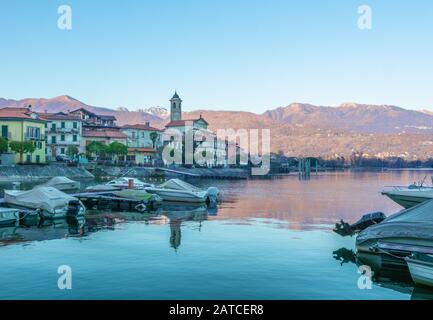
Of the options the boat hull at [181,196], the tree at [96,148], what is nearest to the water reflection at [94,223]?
the boat hull at [181,196]

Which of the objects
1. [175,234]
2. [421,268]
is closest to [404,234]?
[421,268]

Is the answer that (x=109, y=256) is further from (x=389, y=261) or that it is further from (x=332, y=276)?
(x=389, y=261)

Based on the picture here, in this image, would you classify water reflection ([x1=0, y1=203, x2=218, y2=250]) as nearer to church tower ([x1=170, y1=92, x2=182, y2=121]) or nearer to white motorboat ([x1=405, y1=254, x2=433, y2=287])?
white motorboat ([x1=405, y1=254, x2=433, y2=287])

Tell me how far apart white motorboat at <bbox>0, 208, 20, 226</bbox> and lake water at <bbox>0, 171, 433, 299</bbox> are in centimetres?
133

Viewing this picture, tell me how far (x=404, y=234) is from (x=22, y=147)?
3005 inches

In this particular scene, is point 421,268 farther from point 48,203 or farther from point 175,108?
point 175,108

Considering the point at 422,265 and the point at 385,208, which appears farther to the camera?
the point at 385,208

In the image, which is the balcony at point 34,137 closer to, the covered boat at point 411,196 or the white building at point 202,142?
the white building at point 202,142

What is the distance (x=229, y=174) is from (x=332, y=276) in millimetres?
108188

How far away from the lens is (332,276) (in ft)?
68.3

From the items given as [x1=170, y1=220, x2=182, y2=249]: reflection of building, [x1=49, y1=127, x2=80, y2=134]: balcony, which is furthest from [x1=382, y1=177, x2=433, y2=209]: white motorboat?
[x1=49, y1=127, x2=80, y2=134]: balcony

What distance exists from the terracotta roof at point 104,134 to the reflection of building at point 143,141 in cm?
454

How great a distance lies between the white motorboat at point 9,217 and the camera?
33062 mm

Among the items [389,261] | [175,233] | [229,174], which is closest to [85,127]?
[229,174]
